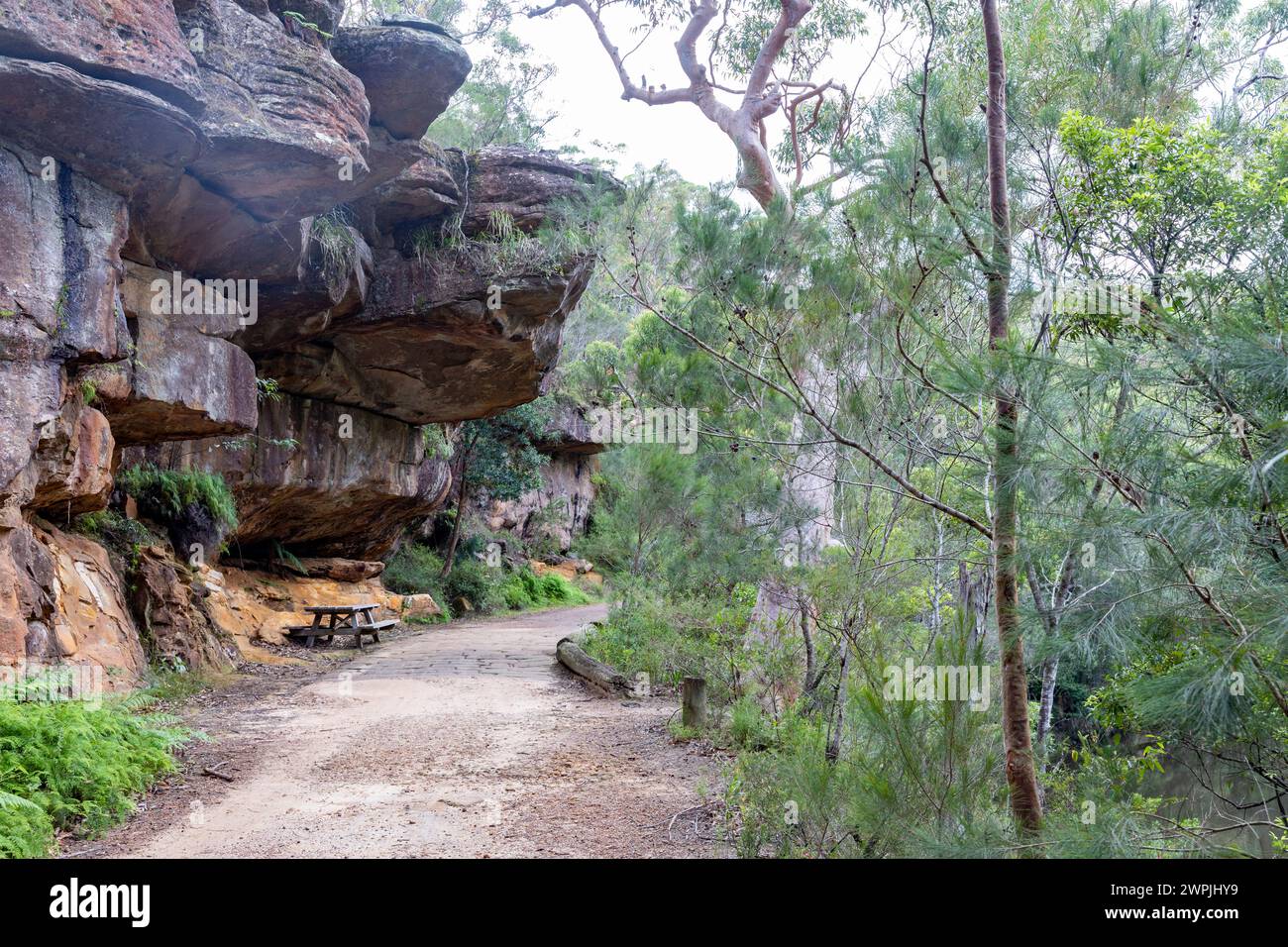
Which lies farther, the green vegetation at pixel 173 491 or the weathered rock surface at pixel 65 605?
the green vegetation at pixel 173 491

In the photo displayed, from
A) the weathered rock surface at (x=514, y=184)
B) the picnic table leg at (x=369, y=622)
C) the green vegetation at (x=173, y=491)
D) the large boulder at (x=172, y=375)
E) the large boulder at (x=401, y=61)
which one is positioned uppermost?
the large boulder at (x=401, y=61)

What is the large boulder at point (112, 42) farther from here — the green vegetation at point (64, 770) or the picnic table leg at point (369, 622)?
the picnic table leg at point (369, 622)

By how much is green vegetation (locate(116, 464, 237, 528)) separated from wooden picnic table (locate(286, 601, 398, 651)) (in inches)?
75.2

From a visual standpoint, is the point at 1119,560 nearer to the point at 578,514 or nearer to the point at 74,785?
the point at 74,785

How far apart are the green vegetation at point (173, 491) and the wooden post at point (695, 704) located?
23.9 ft

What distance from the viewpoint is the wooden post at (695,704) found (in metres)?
7.08

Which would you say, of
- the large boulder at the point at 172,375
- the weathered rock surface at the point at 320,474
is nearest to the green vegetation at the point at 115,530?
the large boulder at the point at 172,375

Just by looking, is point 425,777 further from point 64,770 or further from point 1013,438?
point 1013,438

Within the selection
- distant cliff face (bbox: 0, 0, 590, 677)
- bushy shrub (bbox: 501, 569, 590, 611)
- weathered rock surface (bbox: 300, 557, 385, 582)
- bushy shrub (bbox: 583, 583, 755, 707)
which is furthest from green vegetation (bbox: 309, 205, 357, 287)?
bushy shrub (bbox: 501, 569, 590, 611)

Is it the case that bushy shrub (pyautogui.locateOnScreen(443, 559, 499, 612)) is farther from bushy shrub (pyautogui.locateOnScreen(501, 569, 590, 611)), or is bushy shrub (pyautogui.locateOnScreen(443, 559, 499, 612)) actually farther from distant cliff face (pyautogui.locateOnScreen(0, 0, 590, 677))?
distant cliff face (pyautogui.locateOnScreen(0, 0, 590, 677))

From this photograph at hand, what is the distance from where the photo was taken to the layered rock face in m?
22.9

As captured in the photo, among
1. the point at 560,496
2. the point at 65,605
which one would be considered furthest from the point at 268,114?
the point at 560,496

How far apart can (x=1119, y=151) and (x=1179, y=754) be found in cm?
308

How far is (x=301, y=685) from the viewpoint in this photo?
30.7ft
